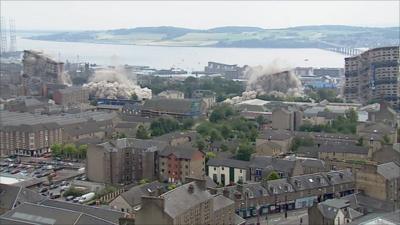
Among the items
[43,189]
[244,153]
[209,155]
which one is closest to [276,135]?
[244,153]

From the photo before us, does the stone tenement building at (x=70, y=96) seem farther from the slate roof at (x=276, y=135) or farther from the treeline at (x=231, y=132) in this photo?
the slate roof at (x=276, y=135)

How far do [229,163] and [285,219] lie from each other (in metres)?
3.54

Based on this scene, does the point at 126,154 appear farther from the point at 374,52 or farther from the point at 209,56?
the point at 209,56

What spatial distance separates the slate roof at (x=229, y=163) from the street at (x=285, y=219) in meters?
2.73

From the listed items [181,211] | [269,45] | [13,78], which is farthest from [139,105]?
[269,45]

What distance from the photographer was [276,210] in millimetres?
14227

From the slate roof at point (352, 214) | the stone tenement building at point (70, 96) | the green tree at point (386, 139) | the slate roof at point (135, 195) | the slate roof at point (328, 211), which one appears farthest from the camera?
the stone tenement building at point (70, 96)

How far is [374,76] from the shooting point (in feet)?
108

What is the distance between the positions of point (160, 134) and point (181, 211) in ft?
44.9

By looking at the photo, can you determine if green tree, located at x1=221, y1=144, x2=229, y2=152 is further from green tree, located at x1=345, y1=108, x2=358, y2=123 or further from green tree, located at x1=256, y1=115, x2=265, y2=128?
green tree, located at x1=345, y1=108, x2=358, y2=123

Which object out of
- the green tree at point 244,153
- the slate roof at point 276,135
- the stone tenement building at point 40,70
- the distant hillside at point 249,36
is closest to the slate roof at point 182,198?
the green tree at point 244,153

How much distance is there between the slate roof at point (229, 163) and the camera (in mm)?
16773

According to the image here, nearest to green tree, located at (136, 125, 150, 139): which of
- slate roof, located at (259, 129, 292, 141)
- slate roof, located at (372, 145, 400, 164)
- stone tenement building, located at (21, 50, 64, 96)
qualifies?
slate roof, located at (259, 129, 292, 141)

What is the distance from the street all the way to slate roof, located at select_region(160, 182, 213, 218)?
2.82 metres
